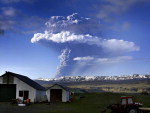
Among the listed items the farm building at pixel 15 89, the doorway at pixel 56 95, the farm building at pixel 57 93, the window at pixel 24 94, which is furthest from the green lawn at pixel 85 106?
the window at pixel 24 94

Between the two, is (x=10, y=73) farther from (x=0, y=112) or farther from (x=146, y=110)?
(x=146, y=110)

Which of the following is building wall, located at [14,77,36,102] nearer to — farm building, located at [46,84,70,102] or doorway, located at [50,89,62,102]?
farm building, located at [46,84,70,102]

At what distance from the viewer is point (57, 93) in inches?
2228

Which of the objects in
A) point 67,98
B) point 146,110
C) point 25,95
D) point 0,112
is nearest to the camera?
point 146,110

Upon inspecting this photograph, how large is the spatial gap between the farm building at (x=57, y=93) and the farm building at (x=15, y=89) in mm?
2632

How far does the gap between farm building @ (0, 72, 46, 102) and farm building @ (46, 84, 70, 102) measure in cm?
263

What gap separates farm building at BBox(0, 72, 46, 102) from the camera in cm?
5169

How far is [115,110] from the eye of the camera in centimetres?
2667

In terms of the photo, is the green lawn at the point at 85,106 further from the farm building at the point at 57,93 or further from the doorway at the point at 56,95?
the doorway at the point at 56,95

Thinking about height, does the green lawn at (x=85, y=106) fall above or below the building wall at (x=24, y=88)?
below

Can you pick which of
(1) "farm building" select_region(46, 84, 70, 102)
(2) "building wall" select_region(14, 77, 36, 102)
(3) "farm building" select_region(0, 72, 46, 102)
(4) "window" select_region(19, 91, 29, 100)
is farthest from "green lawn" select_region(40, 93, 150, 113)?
(4) "window" select_region(19, 91, 29, 100)

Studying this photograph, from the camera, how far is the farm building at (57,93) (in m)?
54.4

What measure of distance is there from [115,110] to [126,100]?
158cm

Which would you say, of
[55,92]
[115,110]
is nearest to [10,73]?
[55,92]
